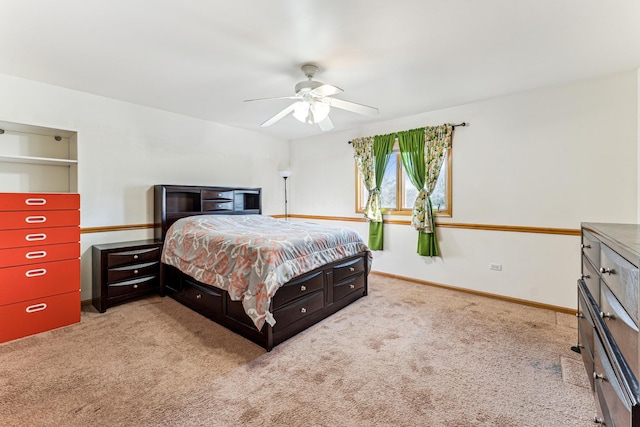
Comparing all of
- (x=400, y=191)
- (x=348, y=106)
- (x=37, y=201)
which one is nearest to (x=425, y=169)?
(x=400, y=191)

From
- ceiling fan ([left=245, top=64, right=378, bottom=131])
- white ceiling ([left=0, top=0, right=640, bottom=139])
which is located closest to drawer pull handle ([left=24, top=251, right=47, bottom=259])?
white ceiling ([left=0, top=0, right=640, bottom=139])

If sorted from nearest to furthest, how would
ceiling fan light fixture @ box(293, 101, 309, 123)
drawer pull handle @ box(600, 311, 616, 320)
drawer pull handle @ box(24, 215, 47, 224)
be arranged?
drawer pull handle @ box(600, 311, 616, 320), drawer pull handle @ box(24, 215, 47, 224), ceiling fan light fixture @ box(293, 101, 309, 123)

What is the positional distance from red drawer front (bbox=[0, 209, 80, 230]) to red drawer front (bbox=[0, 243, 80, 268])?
199 millimetres

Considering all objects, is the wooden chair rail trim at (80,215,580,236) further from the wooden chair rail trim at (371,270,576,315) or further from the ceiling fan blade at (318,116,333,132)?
the ceiling fan blade at (318,116,333,132)

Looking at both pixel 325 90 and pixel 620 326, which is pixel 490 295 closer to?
pixel 620 326

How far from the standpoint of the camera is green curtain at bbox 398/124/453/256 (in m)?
3.87

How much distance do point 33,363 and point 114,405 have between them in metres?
1.00

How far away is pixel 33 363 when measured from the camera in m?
2.14

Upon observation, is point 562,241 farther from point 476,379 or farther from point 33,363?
point 33,363

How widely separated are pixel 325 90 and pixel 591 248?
2.23 metres

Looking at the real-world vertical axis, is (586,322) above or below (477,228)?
below

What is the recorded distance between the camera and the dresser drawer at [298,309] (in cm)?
245

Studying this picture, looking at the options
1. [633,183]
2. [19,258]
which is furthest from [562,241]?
[19,258]

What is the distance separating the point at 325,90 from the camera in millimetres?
2496
